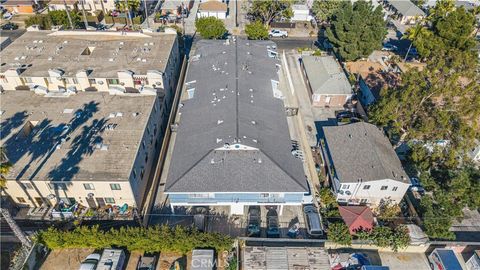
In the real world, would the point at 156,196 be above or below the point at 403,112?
below

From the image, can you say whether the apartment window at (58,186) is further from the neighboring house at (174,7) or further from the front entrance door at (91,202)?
the neighboring house at (174,7)

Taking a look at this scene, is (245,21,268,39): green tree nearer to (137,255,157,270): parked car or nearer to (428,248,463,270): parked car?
(137,255,157,270): parked car

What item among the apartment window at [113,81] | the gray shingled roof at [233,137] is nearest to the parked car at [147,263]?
the gray shingled roof at [233,137]

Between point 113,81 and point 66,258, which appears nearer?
point 66,258

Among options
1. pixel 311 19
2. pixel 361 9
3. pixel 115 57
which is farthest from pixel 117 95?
pixel 311 19

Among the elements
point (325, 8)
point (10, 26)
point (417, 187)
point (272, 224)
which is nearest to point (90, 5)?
point (10, 26)

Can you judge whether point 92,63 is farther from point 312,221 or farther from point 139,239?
point 312,221

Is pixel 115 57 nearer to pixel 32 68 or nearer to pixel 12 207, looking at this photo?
pixel 32 68
